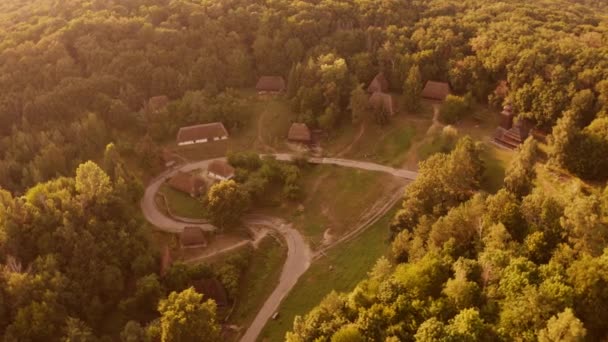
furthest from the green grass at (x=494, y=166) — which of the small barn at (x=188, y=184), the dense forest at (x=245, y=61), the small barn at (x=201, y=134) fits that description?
the small barn at (x=201, y=134)

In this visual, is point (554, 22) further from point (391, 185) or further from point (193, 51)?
point (193, 51)

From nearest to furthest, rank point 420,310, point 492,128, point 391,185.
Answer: point 420,310
point 391,185
point 492,128

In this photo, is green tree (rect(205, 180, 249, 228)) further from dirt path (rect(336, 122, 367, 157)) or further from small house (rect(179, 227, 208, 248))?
dirt path (rect(336, 122, 367, 157))

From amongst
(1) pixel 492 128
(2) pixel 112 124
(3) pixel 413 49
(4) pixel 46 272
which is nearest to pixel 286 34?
(3) pixel 413 49

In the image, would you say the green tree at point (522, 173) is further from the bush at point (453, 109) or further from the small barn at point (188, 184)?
the small barn at point (188, 184)

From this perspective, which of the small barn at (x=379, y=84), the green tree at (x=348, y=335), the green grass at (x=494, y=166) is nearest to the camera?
the green tree at (x=348, y=335)

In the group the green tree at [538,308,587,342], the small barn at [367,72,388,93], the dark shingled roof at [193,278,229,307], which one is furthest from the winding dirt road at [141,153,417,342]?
the green tree at [538,308,587,342]

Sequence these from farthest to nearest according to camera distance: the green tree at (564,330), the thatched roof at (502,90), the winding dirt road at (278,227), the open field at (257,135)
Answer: the open field at (257,135) → the thatched roof at (502,90) → the winding dirt road at (278,227) → the green tree at (564,330)
